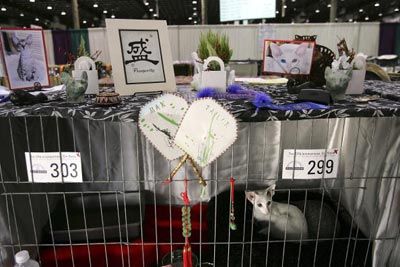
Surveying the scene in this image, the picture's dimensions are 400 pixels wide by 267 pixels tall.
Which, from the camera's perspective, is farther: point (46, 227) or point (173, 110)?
point (46, 227)

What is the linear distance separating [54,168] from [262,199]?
0.72 metres

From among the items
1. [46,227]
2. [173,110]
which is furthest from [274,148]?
[46,227]

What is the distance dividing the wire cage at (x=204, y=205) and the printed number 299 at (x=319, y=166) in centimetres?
7

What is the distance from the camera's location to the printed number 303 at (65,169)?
83 centimetres

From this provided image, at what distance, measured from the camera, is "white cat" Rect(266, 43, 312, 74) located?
108 centimetres

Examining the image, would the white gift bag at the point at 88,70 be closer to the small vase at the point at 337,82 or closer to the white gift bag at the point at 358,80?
the small vase at the point at 337,82

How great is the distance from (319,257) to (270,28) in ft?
13.2

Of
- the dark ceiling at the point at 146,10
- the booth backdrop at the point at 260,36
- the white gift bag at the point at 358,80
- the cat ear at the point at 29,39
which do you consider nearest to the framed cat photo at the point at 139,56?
the cat ear at the point at 29,39

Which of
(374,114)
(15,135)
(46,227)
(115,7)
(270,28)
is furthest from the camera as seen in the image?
(115,7)

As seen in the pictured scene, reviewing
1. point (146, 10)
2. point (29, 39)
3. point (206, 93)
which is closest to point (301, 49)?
point (206, 93)

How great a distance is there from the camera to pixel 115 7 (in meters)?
10.2

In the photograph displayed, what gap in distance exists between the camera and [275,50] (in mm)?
1152

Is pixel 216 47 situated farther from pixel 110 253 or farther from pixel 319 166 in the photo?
pixel 110 253

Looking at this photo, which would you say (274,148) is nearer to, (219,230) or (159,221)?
(219,230)
